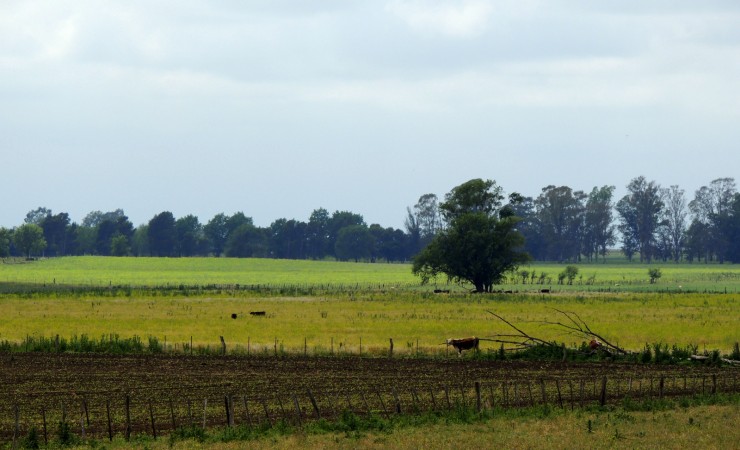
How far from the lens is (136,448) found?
25.8m

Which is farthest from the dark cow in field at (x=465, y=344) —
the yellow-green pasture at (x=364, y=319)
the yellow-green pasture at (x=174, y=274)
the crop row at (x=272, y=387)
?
the yellow-green pasture at (x=174, y=274)

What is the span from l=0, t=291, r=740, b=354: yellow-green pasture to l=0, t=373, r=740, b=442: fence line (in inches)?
562

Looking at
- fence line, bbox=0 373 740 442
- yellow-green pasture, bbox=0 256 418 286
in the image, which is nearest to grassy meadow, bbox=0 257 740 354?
fence line, bbox=0 373 740 442

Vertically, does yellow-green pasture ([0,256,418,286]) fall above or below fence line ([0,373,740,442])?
above

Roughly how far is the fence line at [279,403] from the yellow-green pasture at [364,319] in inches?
562

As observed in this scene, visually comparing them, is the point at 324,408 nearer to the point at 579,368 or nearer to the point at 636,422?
the point at 636,422

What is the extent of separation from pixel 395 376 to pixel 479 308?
43.0 metres

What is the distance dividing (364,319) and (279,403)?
38.4 meters

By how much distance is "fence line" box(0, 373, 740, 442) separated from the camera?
28984 mm

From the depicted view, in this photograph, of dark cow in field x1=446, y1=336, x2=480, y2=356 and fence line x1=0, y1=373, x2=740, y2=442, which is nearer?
fence line x1=0, y1=373, x2=740, y2=442

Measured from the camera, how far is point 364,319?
70.9 metres

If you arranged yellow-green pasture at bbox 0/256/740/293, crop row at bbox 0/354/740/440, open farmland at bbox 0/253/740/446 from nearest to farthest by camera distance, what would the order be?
crop row at bbox 0/354/740/440
open farmland at bbox 0/253/740/446
yellow-green pasture at bbox 0/256/740/293

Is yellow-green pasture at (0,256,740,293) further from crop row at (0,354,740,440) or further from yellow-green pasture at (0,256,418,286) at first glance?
crop row at (0,354,740,440)

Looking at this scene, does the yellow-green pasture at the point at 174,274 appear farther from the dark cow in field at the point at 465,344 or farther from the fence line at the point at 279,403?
the fence line at the point at 279,403
